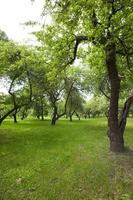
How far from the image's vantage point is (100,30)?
1087cm

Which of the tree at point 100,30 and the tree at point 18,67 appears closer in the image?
the tree at point 100,30

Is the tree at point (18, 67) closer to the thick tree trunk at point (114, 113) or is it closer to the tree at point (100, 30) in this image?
the tree at point (100, 30)

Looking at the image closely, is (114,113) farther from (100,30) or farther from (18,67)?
(18,67)

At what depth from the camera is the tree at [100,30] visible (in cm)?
→ 1046

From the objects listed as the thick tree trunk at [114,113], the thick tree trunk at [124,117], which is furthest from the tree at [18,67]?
the thick tree trunk at [124,117]

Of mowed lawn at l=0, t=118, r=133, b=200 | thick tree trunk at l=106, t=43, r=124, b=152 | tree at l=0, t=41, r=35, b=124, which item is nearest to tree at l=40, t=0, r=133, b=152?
Result: thick tree trunk at l=106, t=43, r=124, b=152

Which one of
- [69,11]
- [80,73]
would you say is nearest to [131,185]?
[69,11]

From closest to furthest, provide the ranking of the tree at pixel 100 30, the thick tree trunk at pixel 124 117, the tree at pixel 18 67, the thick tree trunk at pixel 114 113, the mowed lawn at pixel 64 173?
1. the mowed lawn at pixel 64 173
2. the tree at pixel 100 30
3. the thick tree trunk at pixel 114 113
4. the thick tree trunk at pixel 124 117
5. the tree at pixel 18 67

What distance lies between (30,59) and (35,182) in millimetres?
11909

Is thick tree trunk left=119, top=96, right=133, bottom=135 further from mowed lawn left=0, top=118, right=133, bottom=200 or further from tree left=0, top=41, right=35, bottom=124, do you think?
tree left=0, top=41, right=35, bottom=124

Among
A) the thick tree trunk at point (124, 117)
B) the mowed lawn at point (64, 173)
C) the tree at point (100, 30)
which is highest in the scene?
the tree at point (100, 30)

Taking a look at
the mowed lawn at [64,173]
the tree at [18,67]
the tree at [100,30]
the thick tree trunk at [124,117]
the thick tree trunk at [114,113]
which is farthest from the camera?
the tree at [18,67]

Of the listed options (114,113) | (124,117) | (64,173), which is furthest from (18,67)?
(64,173)

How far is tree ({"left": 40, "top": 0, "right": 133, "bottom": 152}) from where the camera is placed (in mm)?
10461
